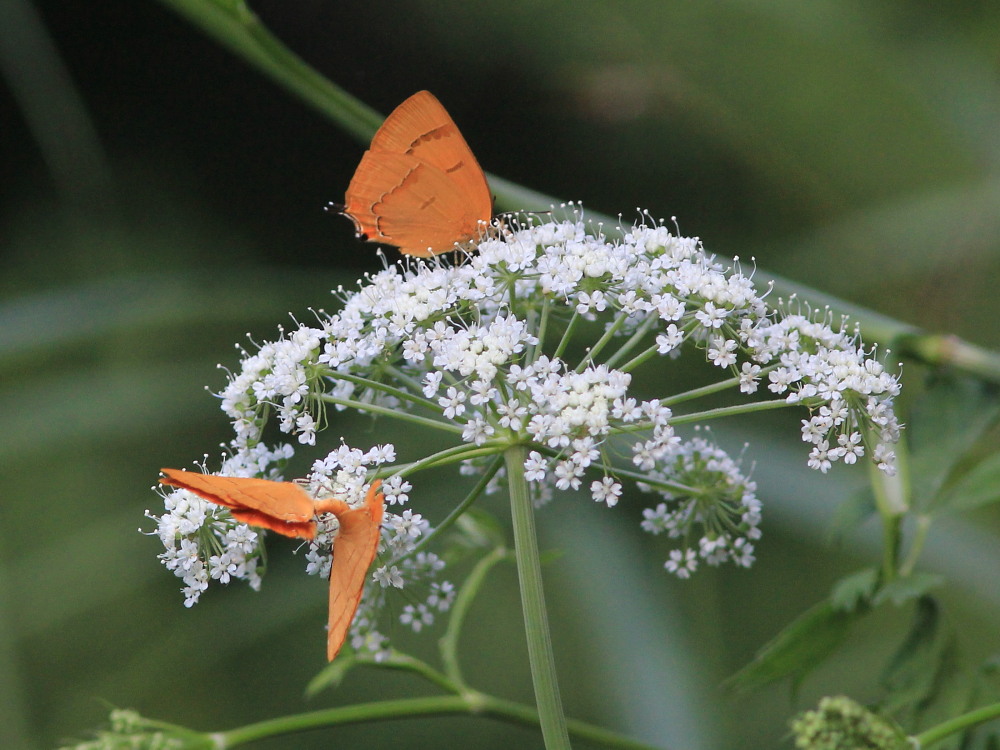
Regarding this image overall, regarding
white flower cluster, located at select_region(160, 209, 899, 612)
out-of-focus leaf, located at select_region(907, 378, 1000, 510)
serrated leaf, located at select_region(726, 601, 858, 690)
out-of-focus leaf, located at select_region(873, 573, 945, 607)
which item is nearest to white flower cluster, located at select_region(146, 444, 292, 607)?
white flower cluster, located at select_region(160, 209, 899, 612)

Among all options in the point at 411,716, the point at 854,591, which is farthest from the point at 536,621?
the point at 854,591

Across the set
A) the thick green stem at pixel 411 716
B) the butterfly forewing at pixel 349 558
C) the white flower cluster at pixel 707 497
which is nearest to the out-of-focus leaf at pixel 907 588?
the white flower cluster at pixel 707 497

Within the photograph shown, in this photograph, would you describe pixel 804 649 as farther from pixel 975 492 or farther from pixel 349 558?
pixel 349 558

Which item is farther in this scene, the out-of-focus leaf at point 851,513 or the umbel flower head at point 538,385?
the out-of-focus leaf at point 851,513

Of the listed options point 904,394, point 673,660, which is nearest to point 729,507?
point 673,660

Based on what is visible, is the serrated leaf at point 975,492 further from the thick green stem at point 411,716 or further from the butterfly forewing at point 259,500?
the butterfly forewing at point 259,500

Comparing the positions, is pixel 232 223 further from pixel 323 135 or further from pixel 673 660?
pixel 673 660
